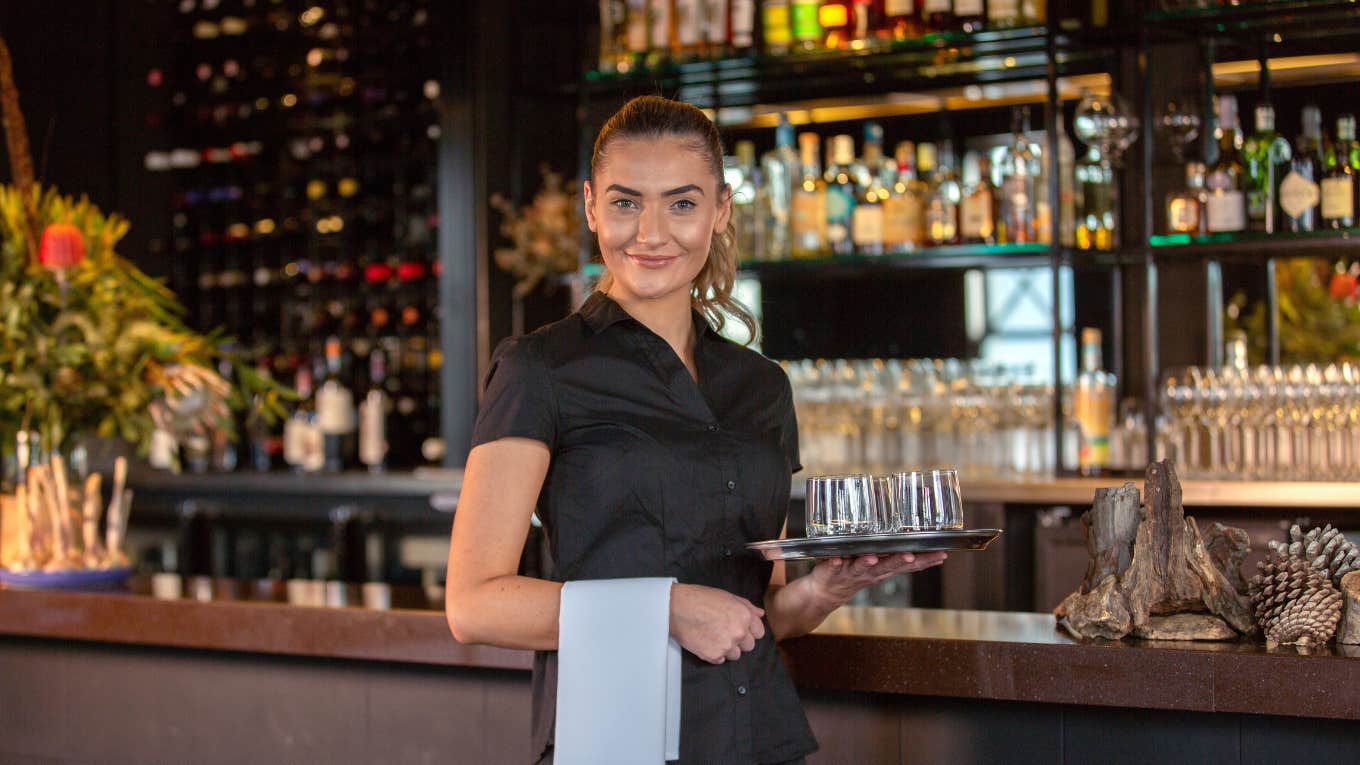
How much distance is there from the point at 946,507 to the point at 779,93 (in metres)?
3.42

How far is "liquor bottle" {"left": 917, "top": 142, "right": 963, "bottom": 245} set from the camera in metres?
4.38

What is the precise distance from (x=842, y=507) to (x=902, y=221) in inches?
109

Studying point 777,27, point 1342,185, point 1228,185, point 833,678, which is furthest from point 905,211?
point 833,678

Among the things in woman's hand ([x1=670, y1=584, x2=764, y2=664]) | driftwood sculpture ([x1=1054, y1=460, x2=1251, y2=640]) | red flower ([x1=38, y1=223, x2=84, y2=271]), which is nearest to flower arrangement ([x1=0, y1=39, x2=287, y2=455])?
red flower ([x1=38, y1=223, x2=84, y2=271])

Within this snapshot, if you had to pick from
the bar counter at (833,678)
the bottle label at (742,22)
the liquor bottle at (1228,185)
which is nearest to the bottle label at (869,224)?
the bottle label at (742,22)

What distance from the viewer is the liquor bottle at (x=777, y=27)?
4484 mm

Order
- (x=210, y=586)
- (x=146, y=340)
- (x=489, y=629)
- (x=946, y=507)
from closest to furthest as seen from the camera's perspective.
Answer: (x=489, y=629) < (x=946, y=507) < (x=210, y=586) < (x=146, y=340)

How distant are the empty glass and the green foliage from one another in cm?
157

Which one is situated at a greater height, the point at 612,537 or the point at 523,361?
the point at 523,361

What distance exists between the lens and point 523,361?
1.63 meters

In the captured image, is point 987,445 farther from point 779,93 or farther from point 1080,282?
point 779,93

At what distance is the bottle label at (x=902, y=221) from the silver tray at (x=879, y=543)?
285 centimetres

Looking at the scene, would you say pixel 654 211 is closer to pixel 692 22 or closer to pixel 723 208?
pixel 723 208

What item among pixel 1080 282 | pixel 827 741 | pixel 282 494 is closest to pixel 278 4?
pixel 282 494
